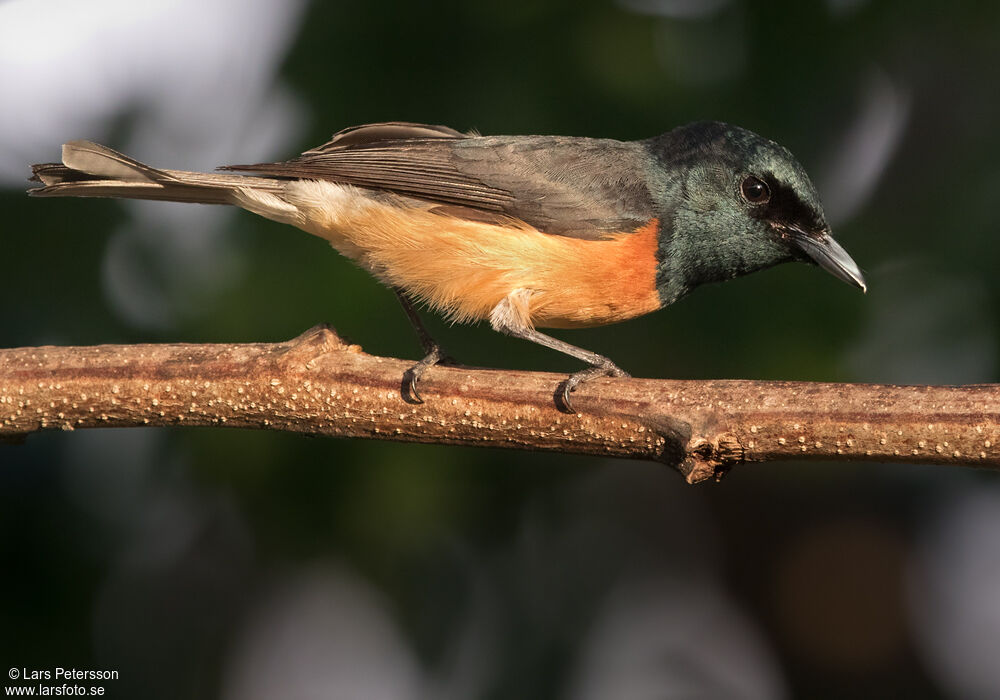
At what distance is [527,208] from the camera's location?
4148mm

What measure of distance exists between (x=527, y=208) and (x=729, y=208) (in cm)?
88

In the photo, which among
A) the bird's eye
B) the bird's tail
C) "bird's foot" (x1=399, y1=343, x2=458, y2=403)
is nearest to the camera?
"bird's foot" (x1=399, y1=343, x2=458, y2=403)

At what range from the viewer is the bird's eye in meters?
4.08

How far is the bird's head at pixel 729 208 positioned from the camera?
13.0ft

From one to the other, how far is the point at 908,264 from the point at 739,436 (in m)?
1.34

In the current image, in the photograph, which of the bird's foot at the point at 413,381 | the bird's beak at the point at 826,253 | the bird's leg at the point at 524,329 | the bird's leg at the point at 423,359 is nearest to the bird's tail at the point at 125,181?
the bird's leg at the point at 423,359

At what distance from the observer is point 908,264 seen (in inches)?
146

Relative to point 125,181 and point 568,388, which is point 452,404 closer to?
point 568,388

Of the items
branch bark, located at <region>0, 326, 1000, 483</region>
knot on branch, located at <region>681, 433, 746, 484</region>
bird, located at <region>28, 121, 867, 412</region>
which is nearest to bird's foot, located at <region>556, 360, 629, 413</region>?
branch bark, located at <region>0, 326, 1000, 483</region>

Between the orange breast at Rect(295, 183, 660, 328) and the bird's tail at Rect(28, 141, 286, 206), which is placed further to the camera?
the orange breast at Rect(295, 183, 660, 328)

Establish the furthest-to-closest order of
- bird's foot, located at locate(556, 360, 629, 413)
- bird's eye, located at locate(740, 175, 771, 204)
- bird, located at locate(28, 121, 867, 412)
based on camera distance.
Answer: bird's eye, located at locate(740, 175, 771, 204), bird, located at locate(28, 121, 867, 412), bird's foot, located at locate(556, 360, 629, 413)

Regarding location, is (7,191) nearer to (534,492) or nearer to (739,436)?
(534,492)

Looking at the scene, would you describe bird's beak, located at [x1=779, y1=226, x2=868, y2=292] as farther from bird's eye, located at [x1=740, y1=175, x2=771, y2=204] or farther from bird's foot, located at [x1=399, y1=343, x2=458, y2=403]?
bird's foot, located at [x1=399, y1=343, x2=458, y2=403]

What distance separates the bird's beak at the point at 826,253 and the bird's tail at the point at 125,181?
2184 mm
